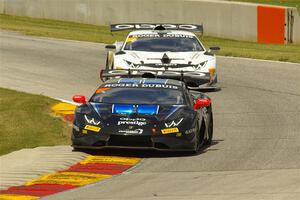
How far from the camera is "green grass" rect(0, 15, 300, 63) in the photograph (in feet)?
104

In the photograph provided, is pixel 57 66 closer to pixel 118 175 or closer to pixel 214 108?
pixel 214 108

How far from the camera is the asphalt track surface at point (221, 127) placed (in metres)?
13.4

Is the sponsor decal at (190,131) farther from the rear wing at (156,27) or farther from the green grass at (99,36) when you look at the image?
the green grass at (99,36)

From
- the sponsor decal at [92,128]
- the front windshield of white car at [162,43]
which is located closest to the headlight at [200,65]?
the front windshield of white car at [162,43]

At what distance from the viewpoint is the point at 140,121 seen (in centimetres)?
1647

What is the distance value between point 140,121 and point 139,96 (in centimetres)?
84

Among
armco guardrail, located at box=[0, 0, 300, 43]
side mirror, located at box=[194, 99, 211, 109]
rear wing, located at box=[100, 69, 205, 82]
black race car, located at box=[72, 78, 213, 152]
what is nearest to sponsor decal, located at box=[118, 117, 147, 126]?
black race car, located at box=[72, 78, 213, 152]

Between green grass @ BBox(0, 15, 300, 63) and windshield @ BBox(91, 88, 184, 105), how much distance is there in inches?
523

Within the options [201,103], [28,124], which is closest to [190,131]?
[201,103]

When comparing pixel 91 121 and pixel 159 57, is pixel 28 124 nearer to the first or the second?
pixel 91 121

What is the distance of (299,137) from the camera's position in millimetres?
18578

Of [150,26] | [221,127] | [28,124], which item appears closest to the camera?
[28,124]

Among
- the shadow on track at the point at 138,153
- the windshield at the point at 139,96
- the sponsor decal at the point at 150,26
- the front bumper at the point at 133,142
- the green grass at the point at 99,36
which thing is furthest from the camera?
the green grass at the point at 99,36

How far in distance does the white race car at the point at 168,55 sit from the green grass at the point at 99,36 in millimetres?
5502
